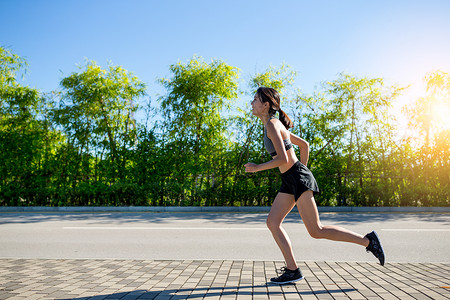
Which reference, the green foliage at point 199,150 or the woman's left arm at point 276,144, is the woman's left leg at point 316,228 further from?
the green foliage at point 199,150

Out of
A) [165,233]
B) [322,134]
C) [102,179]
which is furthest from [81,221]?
[322,134]

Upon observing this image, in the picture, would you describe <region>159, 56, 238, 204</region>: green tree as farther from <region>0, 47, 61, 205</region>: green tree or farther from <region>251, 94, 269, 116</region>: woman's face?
<region>251, 94, 269, 116</region>: woman's face

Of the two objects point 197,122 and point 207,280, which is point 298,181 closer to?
point 207,280

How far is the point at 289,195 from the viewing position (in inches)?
144

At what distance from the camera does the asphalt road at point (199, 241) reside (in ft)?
17.2

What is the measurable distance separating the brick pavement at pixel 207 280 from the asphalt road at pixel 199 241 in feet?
2.09

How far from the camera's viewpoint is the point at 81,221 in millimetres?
9312

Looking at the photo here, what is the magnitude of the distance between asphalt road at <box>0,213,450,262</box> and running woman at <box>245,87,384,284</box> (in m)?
1.49

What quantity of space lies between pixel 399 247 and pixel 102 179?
11336 mm

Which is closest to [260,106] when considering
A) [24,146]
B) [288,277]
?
[288,277]

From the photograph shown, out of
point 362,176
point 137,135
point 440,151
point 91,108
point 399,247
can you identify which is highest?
point 91,108

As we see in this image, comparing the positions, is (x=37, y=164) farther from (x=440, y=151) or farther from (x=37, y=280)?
(x=440, y=151)

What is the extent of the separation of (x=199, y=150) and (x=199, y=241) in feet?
25.6

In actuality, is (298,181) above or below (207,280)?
above
